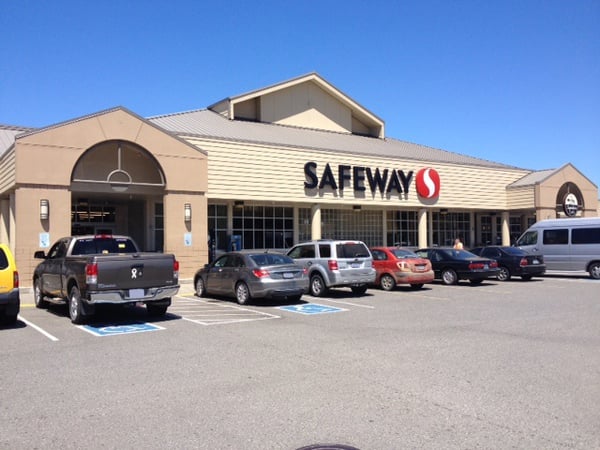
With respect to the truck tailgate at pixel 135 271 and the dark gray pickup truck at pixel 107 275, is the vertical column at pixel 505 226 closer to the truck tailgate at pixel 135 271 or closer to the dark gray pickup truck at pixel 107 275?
the dark gray pickup truck at pixel 107 275

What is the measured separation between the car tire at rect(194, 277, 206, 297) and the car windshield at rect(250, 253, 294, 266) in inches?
104

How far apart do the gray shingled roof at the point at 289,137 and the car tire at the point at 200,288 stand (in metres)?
6.82

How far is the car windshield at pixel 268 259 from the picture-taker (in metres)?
15.0

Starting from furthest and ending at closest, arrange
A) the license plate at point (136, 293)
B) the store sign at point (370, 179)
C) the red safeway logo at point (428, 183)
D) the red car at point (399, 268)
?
the red safeway logo at point (428, 183) → the store sign at point (370, 179) → the red car at point (399, 268) → the license plate at point (136, 293)

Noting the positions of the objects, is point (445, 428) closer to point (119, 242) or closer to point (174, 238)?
point (119, 242)

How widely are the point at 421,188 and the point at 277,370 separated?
74.0 feet

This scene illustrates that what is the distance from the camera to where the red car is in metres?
18.3

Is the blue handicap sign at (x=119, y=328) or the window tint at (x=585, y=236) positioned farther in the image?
the window tint at (x=585, y=236)

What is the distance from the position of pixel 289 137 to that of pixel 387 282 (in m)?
11.1

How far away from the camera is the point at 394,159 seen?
27953mm

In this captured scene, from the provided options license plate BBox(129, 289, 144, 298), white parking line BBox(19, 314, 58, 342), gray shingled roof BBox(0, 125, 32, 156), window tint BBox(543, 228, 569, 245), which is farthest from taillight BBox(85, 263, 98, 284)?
window tint BBox(543, 228, 569, 245)

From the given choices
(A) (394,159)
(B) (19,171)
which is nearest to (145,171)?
(B) (19,171)

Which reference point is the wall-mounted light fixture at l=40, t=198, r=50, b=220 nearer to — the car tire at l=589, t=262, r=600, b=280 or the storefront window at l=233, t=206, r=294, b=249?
the storefront window at l=233, t=206, r=294, b=249

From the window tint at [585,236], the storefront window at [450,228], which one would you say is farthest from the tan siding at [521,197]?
the window tint at [585,236]
